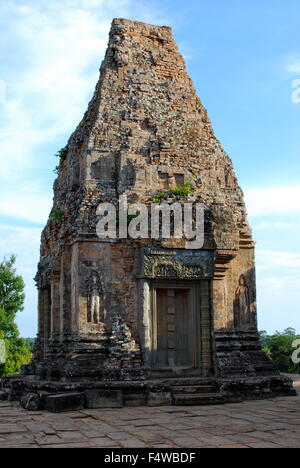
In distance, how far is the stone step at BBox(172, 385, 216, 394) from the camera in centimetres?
1106

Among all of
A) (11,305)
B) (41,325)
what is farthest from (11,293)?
(41,325)

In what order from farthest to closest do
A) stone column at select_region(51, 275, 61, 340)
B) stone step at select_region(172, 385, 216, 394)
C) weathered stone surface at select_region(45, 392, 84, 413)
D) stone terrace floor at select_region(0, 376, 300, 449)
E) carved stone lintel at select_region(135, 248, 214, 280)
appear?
stone column at select_region(51, 275, 61, 340)
carved stone lintel at select_region(135, 248, 214, 280)
stone step at select_region(172, 385, 216, 394)
weathered stone surface at select_region(45, 392, 84, 413)
stone terrace floor at select_region(0, 376, 300, 449)

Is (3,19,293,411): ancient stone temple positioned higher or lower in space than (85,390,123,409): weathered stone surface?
higher

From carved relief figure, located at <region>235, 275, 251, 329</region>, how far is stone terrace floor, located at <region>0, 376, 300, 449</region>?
2507 millimetres

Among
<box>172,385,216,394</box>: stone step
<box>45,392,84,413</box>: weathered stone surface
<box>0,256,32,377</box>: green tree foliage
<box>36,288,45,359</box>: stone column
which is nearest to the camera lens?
<box>45,392,84,413</box>: weathered stone surface

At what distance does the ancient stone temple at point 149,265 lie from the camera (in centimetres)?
1139

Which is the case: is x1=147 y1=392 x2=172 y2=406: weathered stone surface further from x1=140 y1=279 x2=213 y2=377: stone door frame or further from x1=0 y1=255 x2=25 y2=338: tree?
x1=0 y1=255 x2=25 y2=338: tree

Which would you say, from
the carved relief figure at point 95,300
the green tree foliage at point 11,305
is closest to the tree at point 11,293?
the green tree foliage at point 11,305

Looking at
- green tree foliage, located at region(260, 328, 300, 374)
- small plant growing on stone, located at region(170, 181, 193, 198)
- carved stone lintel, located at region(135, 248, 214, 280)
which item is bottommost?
green tree foliage, located at region(260, 328, 300, 374)

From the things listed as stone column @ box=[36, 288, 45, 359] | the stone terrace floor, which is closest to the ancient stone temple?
the stone terrace floor

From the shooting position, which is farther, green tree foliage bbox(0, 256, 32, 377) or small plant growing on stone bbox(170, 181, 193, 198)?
green tree foliage bbox(0, 256, 32, 377)

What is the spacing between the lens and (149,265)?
1199 cm

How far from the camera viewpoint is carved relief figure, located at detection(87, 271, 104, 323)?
1170 cm

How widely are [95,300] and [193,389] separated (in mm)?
2693
